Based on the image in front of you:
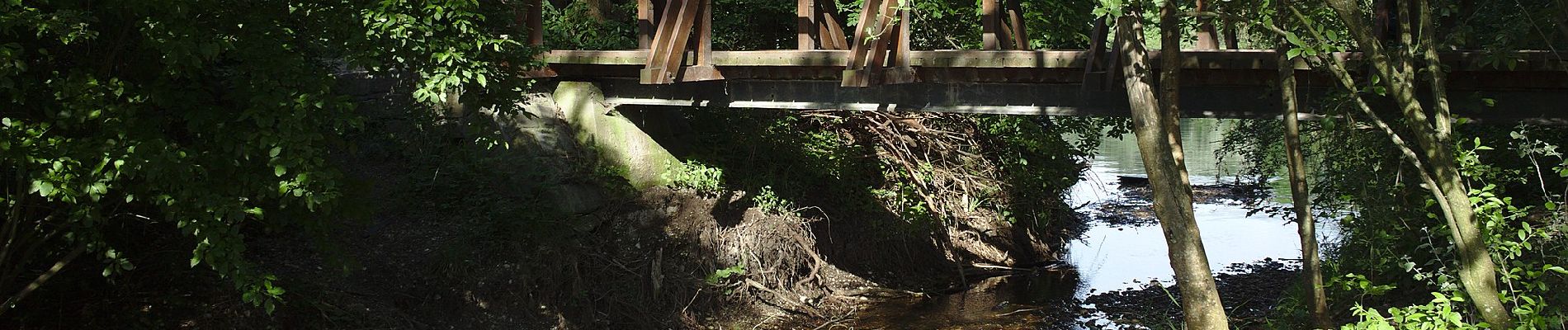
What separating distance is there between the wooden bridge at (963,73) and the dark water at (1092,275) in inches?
103

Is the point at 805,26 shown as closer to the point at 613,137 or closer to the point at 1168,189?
the point at 613,137

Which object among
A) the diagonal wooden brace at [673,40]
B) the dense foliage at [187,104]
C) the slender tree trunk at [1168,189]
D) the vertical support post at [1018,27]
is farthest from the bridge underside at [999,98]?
the dense foliage at [187,104]

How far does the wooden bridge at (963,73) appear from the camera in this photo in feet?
25.1

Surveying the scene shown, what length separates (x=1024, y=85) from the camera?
30.4ft

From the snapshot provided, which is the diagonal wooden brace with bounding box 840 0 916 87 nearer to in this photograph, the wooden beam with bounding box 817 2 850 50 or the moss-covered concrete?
the wooden beam with bounding box 817 2 850 50

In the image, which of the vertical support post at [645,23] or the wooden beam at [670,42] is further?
the vertical support post at [645,23]

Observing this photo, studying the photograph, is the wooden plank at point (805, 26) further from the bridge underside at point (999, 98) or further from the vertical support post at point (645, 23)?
the vertical support post at point (645, 23)

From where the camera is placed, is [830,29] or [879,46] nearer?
[879,46]

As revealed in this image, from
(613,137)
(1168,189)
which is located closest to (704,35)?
(613,137)

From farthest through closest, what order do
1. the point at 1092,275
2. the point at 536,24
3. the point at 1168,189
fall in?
the point at 1092,275 → the point at 536,24 → the point at 1168,189

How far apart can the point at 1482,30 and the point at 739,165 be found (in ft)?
24.0

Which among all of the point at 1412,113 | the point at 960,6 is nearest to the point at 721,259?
the point at 960,6

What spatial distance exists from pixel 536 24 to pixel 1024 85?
4.37m

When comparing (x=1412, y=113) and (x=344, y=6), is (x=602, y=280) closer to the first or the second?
(x=344, y=6)
